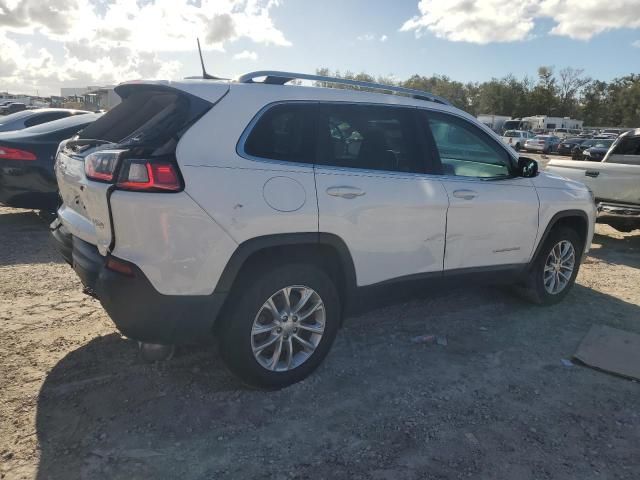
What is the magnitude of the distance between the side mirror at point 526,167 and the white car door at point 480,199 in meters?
0.06

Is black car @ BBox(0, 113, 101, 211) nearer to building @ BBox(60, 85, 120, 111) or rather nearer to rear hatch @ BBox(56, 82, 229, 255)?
building @ BBox(60, 85, 120, 111)

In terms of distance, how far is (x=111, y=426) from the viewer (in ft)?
A: 8.86

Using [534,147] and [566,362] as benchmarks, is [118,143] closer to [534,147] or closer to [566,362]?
[566,362]

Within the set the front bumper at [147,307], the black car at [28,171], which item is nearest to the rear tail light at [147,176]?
the front bumper at [147,307]

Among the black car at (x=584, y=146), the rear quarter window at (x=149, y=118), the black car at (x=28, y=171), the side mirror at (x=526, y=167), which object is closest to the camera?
the rear quarter window at (x=149, y=118)

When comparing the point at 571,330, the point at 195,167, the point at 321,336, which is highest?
the point at 195,167

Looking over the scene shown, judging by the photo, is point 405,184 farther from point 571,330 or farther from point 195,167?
point 571,330

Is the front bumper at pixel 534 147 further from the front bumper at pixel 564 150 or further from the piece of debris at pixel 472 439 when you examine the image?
the piece of debris at pixel 472 439

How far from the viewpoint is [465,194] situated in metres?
3.71

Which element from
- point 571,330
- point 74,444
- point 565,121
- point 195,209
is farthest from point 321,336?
point 565,121

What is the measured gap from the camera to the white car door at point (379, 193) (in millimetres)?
3084

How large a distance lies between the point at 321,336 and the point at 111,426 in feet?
4.28

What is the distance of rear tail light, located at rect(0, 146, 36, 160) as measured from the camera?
6.16 metres

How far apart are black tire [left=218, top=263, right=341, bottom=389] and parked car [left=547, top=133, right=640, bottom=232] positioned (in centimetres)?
555
